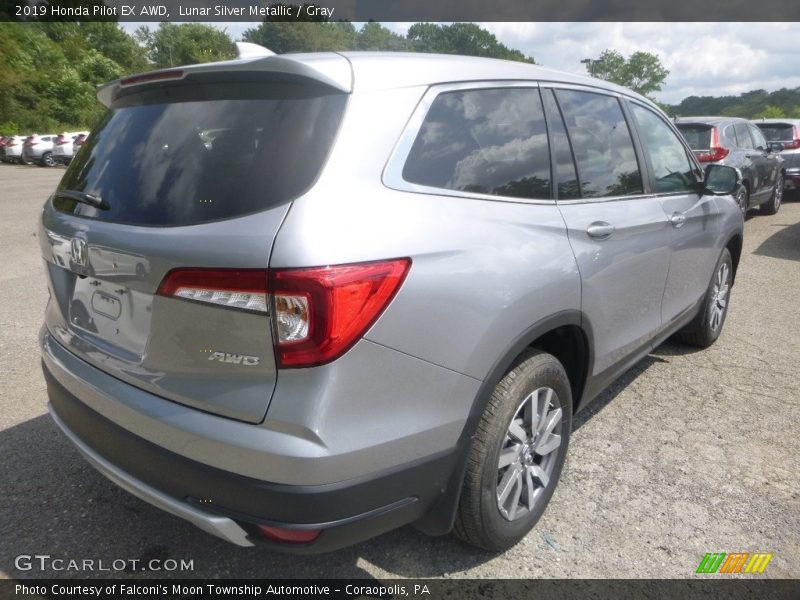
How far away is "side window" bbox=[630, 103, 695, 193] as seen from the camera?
3.43 m

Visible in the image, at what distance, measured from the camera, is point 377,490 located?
182 cm

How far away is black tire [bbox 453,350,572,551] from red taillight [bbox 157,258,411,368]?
2.33 ft

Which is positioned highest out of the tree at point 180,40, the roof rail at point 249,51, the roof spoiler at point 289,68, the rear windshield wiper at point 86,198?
the tree at point 180,40

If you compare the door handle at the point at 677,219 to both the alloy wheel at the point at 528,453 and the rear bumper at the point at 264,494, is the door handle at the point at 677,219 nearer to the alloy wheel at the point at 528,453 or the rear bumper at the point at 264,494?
the alloy wheel at the point at 528,453

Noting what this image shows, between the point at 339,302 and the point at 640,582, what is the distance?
1618 millimetres

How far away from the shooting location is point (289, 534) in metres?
1.75

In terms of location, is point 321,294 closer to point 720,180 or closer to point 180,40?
point 720,180

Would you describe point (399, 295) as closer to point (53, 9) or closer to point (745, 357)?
point (745, 357)

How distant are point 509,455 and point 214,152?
1.46 meters

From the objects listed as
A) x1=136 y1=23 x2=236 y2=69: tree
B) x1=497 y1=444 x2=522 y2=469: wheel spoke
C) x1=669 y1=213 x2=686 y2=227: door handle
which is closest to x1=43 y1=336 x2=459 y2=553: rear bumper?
x1=497 y1=444 x2=522 y2=469: wheel spoke

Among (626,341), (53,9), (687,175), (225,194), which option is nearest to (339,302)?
(225,194)

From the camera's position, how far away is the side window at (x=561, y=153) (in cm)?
259

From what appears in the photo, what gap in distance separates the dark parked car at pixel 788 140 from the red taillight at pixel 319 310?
1350 centimetres

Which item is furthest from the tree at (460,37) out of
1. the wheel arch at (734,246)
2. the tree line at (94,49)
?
the wheel arch at (734,246)
